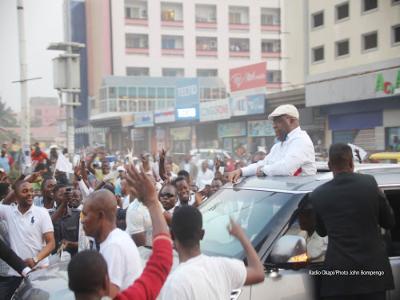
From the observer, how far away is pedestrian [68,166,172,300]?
6.86ft

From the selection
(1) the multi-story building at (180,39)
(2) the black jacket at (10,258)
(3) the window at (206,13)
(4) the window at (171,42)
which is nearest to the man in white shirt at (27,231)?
(2) the black jacket at (10,258)

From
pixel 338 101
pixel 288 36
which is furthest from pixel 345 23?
pixel 338 101

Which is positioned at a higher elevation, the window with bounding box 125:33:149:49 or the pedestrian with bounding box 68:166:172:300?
the window with bounding box 125:33:149:49

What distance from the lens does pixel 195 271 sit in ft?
8.04

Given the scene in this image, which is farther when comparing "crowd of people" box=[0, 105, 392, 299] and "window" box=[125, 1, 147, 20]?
"window" box=[125, 1, 147, 20]

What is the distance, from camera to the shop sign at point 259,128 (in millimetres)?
27225

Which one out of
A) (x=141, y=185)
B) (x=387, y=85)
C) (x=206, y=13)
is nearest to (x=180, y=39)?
(x=206, y=13)

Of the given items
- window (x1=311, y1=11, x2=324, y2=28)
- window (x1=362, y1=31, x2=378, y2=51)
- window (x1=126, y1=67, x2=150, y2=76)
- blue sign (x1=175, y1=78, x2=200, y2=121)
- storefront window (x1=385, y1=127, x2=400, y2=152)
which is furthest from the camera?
window (x1=126, y1=67, x2=150, y2=76)

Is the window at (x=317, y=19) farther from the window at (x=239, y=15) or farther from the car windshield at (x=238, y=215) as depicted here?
the car windshield at (x=238, y=215)

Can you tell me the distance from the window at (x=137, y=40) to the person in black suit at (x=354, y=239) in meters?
56.7

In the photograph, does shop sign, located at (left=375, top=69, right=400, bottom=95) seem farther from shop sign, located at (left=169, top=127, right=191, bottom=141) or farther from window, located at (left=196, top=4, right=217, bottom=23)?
window, located at (left=196, top=4, right=217, bottom=23)

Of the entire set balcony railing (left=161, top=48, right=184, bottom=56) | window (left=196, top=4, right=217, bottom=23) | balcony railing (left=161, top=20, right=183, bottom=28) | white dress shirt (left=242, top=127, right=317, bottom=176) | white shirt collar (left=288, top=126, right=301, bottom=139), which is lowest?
white dress shirt (left=242, top=127, right=317, bottom=176)

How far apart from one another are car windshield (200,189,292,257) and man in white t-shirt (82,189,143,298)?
1.01 m

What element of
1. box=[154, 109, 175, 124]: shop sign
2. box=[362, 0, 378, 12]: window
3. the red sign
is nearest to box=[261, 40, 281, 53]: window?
box=[154, 109, 175, 124]: shop sign
